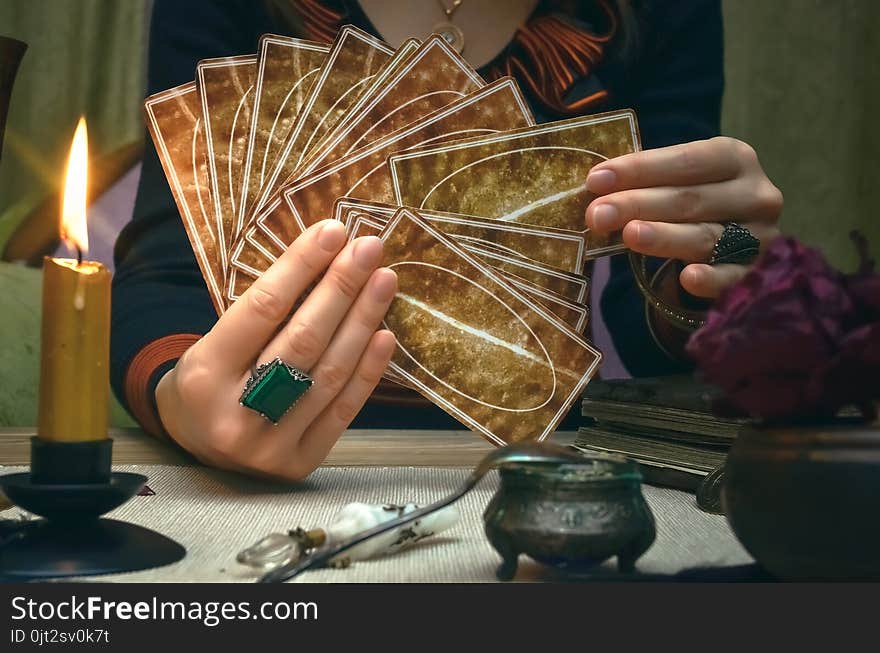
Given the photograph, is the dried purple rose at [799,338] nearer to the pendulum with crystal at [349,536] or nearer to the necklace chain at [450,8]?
the pendulum with crystal at [349,536]

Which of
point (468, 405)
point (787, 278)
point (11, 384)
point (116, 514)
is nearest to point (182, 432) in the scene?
point (116, 514)

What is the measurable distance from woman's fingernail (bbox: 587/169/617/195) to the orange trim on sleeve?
57 centimetres

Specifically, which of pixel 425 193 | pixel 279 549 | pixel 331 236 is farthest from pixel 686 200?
pixel 279 549

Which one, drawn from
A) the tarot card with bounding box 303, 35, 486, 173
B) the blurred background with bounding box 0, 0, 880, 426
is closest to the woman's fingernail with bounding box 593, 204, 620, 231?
the tarot card with bounding box 303, 35, 486, 173

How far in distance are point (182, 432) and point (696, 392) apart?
586 mm

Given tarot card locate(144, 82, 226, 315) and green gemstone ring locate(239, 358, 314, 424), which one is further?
tarot card locate(144, 82, 226, 315)

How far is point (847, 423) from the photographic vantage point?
22.7 inches

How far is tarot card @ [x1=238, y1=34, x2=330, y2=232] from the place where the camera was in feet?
3.68

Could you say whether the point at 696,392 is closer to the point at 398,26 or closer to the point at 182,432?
the point at 182,432

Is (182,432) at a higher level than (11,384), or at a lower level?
higher

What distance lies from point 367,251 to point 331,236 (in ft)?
0.13

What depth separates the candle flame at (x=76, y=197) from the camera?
0.68 meters

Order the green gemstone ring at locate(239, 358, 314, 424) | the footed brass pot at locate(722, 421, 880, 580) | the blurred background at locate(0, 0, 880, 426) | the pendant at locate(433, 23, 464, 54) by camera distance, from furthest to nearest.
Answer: the blurred background at locate(0, 0, 880, 426), the pendant at locate(433, 23, 464, 54), the green gemstone ring at locate(239, 358, 314, 424), the footed brass pot at locate(722, 421, 880, 580)

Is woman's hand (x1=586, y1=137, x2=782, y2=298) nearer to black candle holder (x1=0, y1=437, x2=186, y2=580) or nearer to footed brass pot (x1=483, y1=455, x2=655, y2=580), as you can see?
footed brass pot (x1=483, y1=455, x2=655, y2=580)
